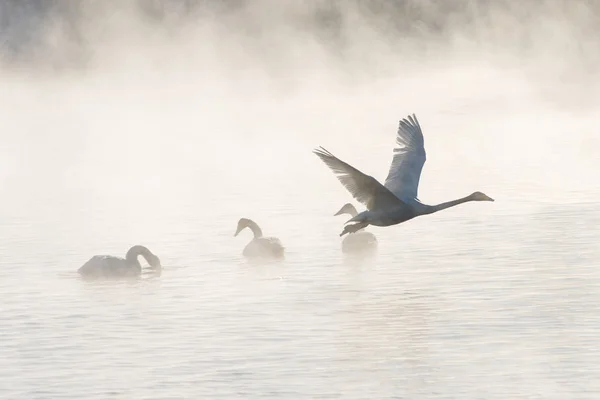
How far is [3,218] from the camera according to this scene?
32.6m

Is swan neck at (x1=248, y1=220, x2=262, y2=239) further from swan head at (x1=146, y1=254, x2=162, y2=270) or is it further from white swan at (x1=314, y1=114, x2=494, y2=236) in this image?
white swan at (x1=314, y1=114, x2=494, y2=236)

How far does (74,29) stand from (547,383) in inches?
2364

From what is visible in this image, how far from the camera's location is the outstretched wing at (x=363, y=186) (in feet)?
61.9

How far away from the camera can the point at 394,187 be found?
2112cm

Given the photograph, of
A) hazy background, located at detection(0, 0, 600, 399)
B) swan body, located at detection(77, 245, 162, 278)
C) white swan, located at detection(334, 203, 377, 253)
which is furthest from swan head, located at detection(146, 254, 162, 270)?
white swan, located at detection(334, 203, 377, 253)

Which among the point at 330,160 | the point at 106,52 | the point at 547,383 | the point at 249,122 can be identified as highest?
the point at 106,52

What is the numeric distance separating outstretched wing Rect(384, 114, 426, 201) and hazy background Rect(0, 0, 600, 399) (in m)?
1.41

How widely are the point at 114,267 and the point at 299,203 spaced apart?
9.39 meters

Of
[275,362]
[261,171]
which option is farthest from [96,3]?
[275,362]

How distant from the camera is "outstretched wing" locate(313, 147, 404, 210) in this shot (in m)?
18.9

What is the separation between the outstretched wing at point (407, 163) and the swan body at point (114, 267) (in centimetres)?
494

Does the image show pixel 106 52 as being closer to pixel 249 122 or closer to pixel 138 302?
pixel 249 122

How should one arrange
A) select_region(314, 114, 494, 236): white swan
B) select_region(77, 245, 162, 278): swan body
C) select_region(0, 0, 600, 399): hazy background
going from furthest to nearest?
1. select_region(77, 245, 162, 278): swan body
2. select_region(314, 114, 494, 236): white swan
3. select_region(0, 0, 600, 399): hazy background

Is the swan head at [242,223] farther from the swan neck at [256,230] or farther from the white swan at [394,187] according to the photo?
the white swan at [394,187]
